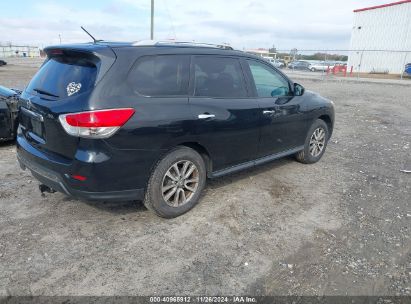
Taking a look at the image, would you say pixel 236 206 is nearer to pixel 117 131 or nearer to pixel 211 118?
pixel 211 118

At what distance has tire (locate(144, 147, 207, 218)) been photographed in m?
3.66

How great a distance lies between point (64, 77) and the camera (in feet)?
11.7

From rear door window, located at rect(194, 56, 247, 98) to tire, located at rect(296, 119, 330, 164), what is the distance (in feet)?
5.82

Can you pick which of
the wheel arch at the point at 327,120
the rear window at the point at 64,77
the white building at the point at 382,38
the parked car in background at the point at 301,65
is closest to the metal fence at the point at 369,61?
the white building at the point at 382,38

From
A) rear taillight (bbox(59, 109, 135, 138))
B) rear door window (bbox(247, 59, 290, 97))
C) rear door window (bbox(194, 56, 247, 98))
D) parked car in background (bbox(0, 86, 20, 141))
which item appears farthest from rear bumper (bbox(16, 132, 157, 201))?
parked car in background (bbox(0, 86, 20, 141))

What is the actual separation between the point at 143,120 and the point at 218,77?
4.12ft

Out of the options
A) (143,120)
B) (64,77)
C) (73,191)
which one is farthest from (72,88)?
(73,191)

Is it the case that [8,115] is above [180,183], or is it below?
above

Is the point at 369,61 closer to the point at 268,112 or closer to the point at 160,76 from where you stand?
the point at 268,112

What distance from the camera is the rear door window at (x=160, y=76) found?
3465mm

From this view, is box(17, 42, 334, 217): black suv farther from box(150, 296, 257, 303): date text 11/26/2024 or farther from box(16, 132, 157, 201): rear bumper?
box(150, 296, 257, 303): date text 11/26/2024

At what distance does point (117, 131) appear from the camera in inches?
127

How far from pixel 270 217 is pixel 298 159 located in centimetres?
212

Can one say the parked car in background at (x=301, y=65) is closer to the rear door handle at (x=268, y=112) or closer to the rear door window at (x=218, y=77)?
the rear door handle at (x=268, y=112)
